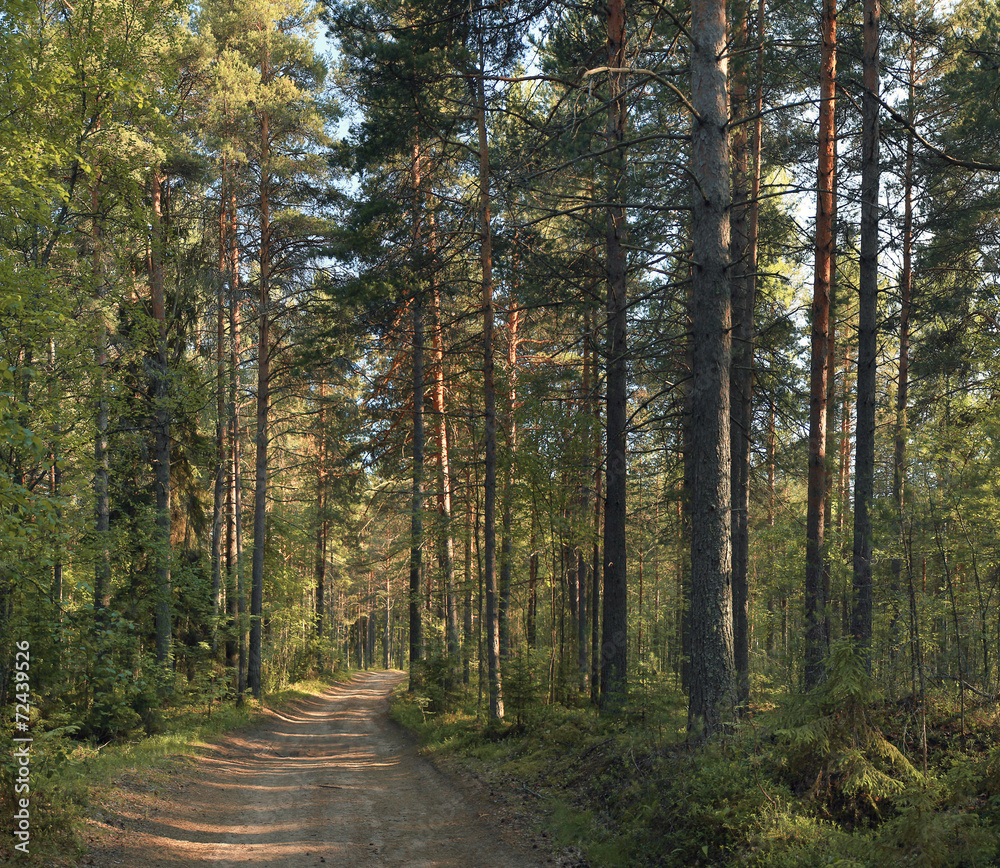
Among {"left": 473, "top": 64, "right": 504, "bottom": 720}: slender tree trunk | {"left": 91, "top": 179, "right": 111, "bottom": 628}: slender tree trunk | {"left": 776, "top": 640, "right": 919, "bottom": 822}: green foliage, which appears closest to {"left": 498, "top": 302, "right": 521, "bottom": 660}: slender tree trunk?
{"left": 473, "top": 64, "right": 504, "bottom": 720}: slender tree trunk

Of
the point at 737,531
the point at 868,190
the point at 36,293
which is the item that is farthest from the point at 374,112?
the point at 737,531

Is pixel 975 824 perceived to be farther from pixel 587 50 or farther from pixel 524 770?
pixel 587 50

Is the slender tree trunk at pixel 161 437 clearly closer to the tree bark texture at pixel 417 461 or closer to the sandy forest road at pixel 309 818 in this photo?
the sandy forest road at pixel 309 818

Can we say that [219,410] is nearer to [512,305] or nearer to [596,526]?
[512,305]

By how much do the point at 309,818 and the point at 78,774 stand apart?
2.87 metres

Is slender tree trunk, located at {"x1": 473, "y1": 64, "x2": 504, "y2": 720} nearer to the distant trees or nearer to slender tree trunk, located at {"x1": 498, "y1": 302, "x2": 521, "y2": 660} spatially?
the distant trees

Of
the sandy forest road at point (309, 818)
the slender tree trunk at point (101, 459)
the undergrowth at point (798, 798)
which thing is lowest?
the sandy forest road at point (309, 818)

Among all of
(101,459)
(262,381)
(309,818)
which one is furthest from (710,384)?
(262,381)

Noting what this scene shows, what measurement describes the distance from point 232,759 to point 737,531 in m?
11.0

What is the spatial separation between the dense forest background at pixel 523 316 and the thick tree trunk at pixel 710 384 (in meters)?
0.04

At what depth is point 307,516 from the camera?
2792 cm

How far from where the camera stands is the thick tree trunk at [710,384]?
6770 millimetres

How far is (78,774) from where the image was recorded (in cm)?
794

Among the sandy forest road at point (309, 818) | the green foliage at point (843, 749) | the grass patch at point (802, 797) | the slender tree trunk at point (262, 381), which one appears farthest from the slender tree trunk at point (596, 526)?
the slender tree trunk at point (262, 381)
